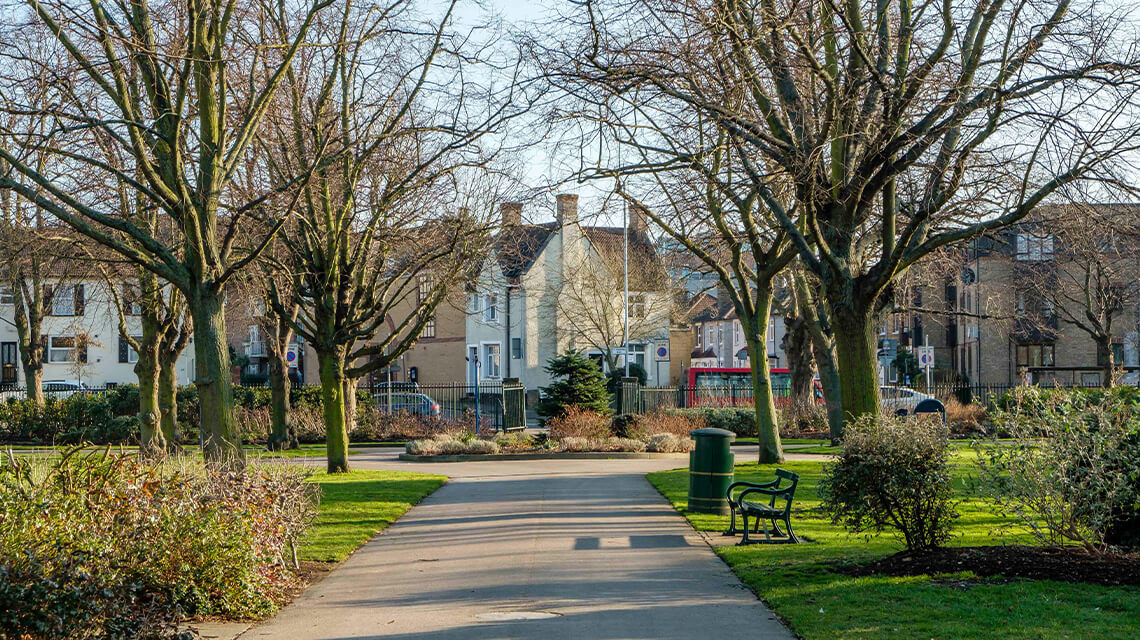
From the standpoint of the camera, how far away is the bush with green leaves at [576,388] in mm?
34094

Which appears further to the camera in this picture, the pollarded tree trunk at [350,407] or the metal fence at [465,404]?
the metal fence at [465,404]

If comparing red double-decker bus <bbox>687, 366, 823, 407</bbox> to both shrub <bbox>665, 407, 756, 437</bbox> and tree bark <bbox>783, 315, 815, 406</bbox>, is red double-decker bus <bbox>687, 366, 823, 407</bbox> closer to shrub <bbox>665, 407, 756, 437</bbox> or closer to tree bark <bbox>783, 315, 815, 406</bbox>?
tree bark <bbox>783, 315, 815, 406</bbox>

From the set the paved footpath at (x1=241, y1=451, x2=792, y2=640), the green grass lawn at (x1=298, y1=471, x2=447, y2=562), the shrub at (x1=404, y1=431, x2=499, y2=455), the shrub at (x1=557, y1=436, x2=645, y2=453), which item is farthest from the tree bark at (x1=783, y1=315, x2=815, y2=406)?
the paved footpath at (x1=241, y1=451, x2=792, y2=640)

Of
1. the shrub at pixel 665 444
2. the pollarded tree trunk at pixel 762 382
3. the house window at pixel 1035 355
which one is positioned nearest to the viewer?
the pollarded tree trunk at pixel 762 382

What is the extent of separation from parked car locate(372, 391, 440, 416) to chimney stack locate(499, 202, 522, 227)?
14.7 metres

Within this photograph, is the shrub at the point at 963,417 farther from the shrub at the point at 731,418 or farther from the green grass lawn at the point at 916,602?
the green grass lawn at the point at 916,602

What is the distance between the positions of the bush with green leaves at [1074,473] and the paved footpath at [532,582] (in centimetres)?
275

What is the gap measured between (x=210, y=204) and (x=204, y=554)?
6597 mm

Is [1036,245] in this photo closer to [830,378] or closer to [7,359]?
[830,378]

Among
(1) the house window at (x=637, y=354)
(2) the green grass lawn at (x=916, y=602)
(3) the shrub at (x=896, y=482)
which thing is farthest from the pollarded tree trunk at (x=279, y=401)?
→ (1) the house window at (x=637, y=354)

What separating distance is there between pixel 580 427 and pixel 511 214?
30.4 feet

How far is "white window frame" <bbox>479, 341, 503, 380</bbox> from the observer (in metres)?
58.7

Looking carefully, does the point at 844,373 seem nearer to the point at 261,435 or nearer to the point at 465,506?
the point at 465,506

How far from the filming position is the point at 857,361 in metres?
14.4
